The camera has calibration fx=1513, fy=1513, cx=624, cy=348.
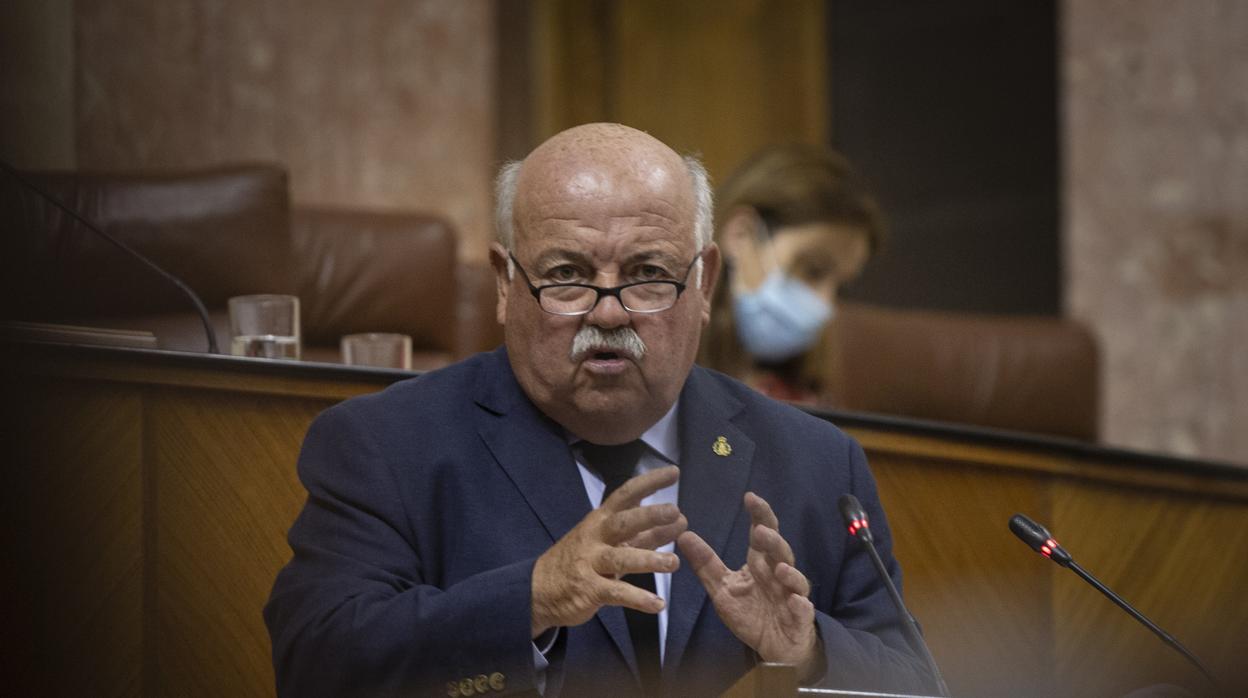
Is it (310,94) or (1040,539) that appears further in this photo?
(310,94)

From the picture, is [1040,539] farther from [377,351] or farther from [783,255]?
[783,255]

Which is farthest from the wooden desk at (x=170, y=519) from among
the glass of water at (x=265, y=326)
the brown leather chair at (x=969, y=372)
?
the brown leather chair at (x=969, y=372)

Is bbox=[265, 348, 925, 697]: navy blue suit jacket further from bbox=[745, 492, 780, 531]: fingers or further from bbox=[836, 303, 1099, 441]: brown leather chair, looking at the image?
bbox=[836, 303, 1099, 441]: brown leather chair

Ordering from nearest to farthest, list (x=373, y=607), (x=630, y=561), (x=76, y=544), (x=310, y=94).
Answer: (x=630, y=561)
(x=373, y=607)
(x=76, y=544)
(x=310, y=94)

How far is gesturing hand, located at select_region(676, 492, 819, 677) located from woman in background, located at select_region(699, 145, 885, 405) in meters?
1.90

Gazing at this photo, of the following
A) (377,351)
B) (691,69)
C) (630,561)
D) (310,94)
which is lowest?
(630,561)

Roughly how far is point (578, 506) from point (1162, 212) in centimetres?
363

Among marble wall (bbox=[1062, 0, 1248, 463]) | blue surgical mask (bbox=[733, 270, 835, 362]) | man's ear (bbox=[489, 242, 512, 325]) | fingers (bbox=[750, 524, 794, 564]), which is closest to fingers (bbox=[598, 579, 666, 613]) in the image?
fingers (bbox=[750, 524, 794, 564])

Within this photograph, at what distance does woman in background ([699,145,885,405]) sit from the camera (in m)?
3.27

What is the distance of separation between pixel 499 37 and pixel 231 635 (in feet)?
11.8

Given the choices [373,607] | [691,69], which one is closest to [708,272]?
[373,607]

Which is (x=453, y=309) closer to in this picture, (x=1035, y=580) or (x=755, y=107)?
(x=1035, y=580)

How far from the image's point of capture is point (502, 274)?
58.4 inches

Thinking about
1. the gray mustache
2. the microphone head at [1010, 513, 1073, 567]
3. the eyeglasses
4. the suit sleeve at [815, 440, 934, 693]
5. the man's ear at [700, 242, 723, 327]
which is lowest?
the suit sleeve at [815, 440, 934, 693]
